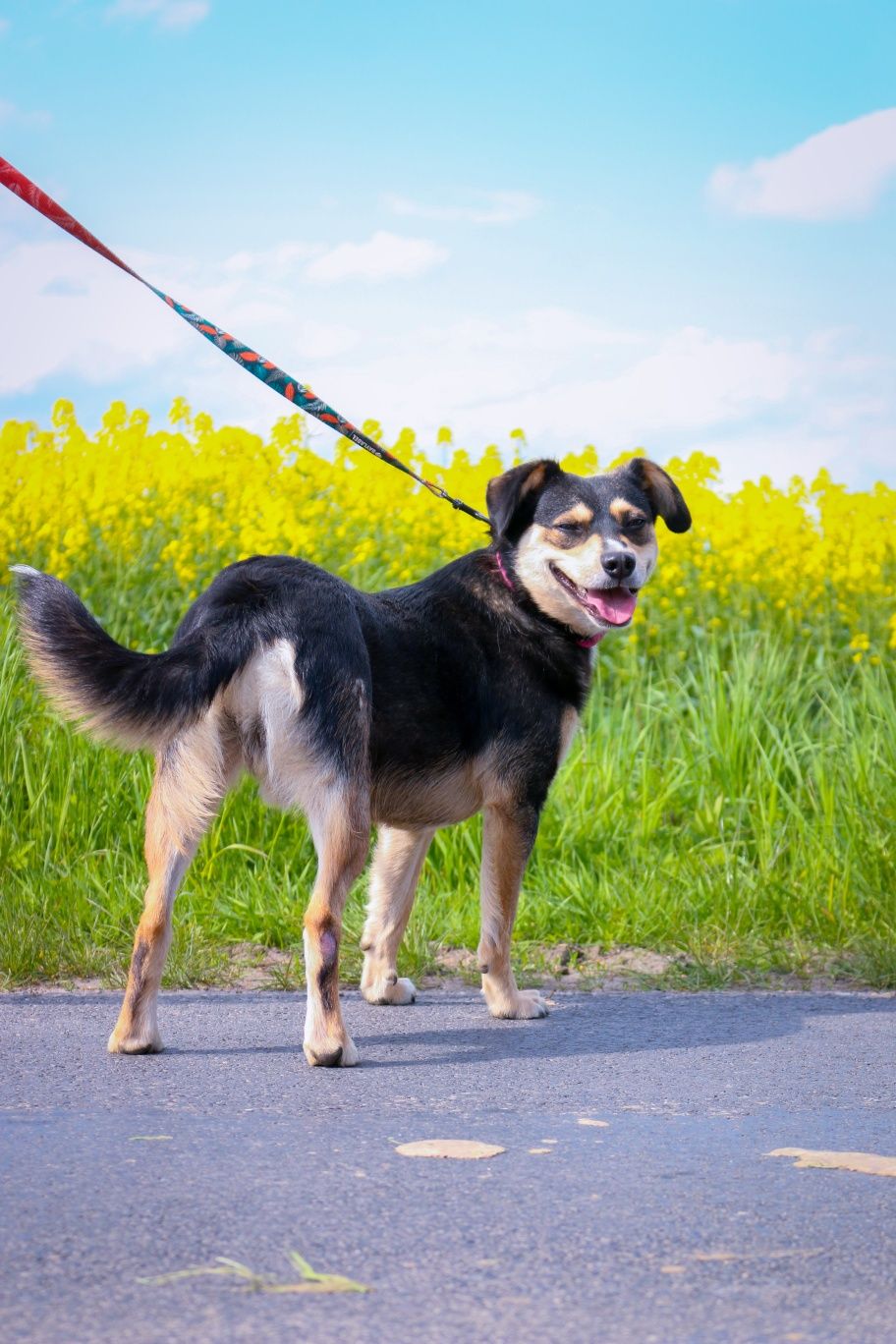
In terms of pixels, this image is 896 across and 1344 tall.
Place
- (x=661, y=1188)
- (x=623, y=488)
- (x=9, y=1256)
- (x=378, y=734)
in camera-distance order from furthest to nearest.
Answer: (x=623, y=488)
(x=378, y=734)
(x=661, y=1188)
(x=9, y=1256)

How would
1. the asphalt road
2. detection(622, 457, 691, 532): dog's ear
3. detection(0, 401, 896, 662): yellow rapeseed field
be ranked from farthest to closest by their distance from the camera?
detection(0, 401, 896, 662): yellow rapeseed field < detection(622, 457, 691, 532): dog's ear < the asphalt road

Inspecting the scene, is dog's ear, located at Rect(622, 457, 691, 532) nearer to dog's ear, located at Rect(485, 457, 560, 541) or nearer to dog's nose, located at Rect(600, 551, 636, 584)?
dog's ear, located at Rect(485, 457, 560, 541)

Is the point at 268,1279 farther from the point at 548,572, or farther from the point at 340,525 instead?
the point at 340,525

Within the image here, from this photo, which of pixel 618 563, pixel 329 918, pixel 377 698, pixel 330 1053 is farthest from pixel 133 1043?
pixel 618 563

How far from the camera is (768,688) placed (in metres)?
7.95

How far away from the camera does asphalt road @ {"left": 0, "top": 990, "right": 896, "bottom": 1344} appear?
220cm

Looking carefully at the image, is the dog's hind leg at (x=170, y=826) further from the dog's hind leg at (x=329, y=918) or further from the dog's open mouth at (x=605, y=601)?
the dog's open mouth at (x=605, y=601)

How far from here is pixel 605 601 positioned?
4.66 m

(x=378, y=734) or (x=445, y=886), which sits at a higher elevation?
(x=378, y=734)

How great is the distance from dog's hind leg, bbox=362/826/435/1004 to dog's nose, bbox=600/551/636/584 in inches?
40.6

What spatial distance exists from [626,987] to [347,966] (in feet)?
3.22

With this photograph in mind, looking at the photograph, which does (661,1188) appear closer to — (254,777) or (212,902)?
(254,777)

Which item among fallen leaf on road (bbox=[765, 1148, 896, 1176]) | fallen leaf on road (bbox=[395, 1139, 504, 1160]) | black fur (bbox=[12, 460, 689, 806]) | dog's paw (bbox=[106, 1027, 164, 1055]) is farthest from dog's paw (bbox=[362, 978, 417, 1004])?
fallen leaf on road (bbox=[765, 1148, 896, 1176])

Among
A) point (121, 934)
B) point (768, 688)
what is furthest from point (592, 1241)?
point (768, 688)
